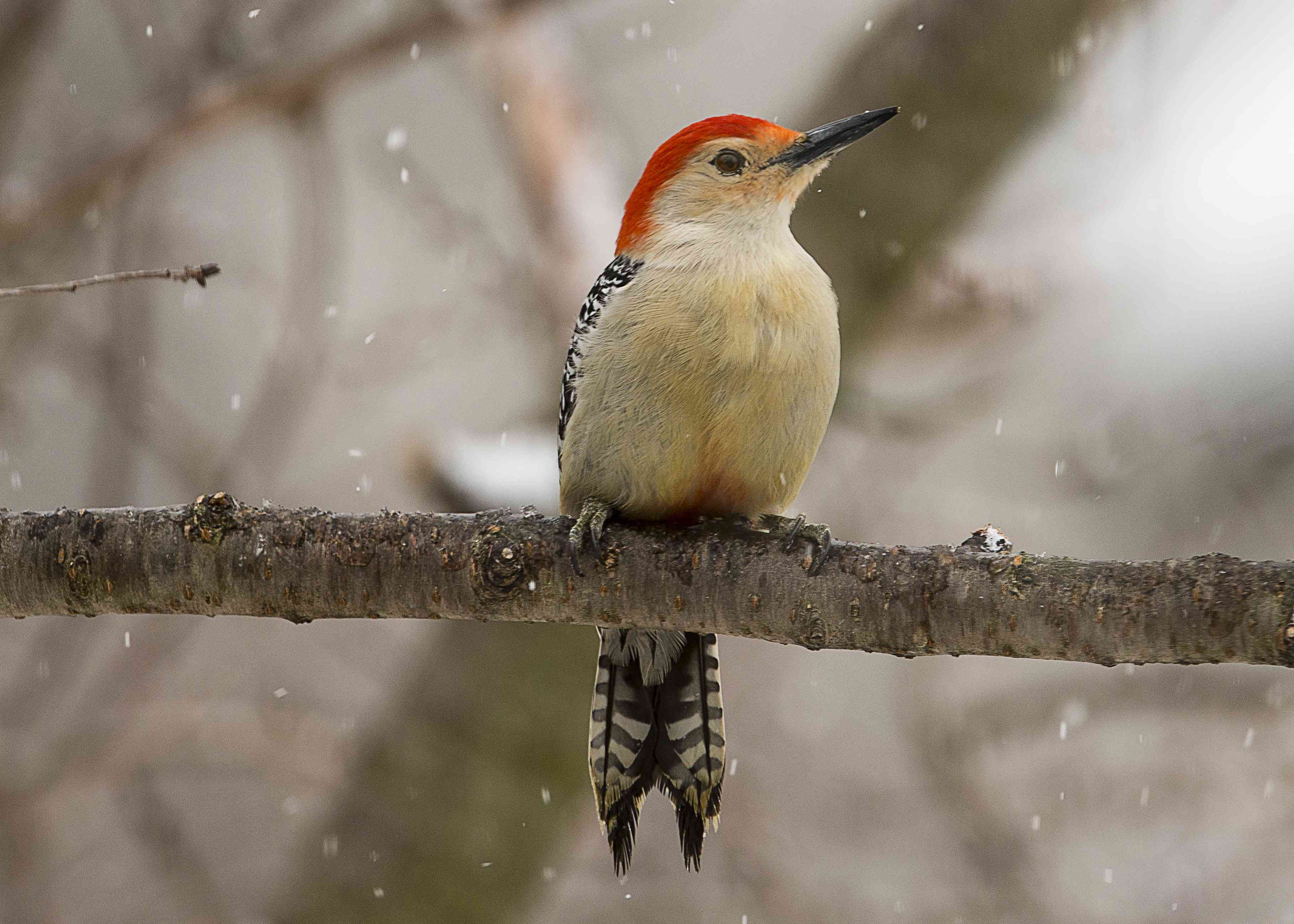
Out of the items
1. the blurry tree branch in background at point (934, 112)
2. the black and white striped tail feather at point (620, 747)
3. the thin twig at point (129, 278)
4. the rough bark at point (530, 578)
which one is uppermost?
the blurry tree branch in background at point (934, 112)

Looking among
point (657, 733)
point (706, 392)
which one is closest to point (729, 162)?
point (706, 392)

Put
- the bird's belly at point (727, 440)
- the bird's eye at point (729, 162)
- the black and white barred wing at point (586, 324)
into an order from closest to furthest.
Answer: the bird's belly at point (727, 440), the black and white barred wing at point (586, 324), the bird's eye at point (729, 162)

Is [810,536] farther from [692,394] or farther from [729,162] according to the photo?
[729,162]

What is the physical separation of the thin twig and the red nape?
181 cm

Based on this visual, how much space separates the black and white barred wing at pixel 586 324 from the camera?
10.9 ft

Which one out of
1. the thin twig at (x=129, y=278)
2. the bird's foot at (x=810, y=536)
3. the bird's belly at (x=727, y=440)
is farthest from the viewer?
the bird's belly at (x=727, y=440)

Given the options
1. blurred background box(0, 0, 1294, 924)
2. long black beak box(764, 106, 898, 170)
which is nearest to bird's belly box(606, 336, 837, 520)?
long black beak box(764, 106, 898, 170)

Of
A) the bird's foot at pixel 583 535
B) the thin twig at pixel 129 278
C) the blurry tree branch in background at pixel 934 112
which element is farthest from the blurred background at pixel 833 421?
the thin twig at pixel 129 278

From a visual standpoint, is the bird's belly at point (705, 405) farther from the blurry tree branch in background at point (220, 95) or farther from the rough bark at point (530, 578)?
the blurry tree branch in background at point (220, 95)

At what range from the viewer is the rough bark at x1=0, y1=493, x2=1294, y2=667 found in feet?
6.99

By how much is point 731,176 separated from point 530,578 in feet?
5.33

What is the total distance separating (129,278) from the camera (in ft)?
6.36

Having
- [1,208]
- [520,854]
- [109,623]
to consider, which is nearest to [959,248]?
[520,854]

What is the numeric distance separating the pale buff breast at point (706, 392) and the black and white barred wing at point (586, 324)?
0.06m
